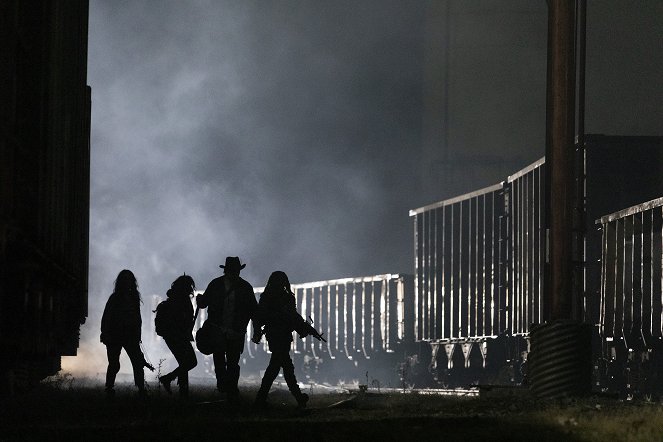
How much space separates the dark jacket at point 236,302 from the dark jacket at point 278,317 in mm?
703

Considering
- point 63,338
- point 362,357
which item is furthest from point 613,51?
point 63,338

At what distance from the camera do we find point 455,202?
30.9 metres

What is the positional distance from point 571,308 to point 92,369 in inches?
1549

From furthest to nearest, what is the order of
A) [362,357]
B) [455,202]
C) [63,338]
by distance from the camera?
[362,357] → [455,202] → [63,338]

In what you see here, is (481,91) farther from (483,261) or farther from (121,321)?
(121,321)

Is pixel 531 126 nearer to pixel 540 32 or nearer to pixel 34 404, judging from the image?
pixel 540 32

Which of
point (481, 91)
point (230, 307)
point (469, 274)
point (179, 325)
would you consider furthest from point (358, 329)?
point (230, 307)

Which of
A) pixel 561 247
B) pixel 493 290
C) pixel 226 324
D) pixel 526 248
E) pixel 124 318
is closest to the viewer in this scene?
pixel 226 324

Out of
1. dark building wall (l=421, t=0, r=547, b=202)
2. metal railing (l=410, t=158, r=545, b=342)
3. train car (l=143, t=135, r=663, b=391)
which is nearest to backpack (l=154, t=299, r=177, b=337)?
train car (l=143, t=135, r=663, b=391)

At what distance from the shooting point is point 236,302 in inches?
561

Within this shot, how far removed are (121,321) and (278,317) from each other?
2292 mm

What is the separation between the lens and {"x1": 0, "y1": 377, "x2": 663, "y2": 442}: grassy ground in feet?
32.2

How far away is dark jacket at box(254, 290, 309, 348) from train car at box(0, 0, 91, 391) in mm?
2012

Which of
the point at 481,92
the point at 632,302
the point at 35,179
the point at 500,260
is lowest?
the point at 632,302
